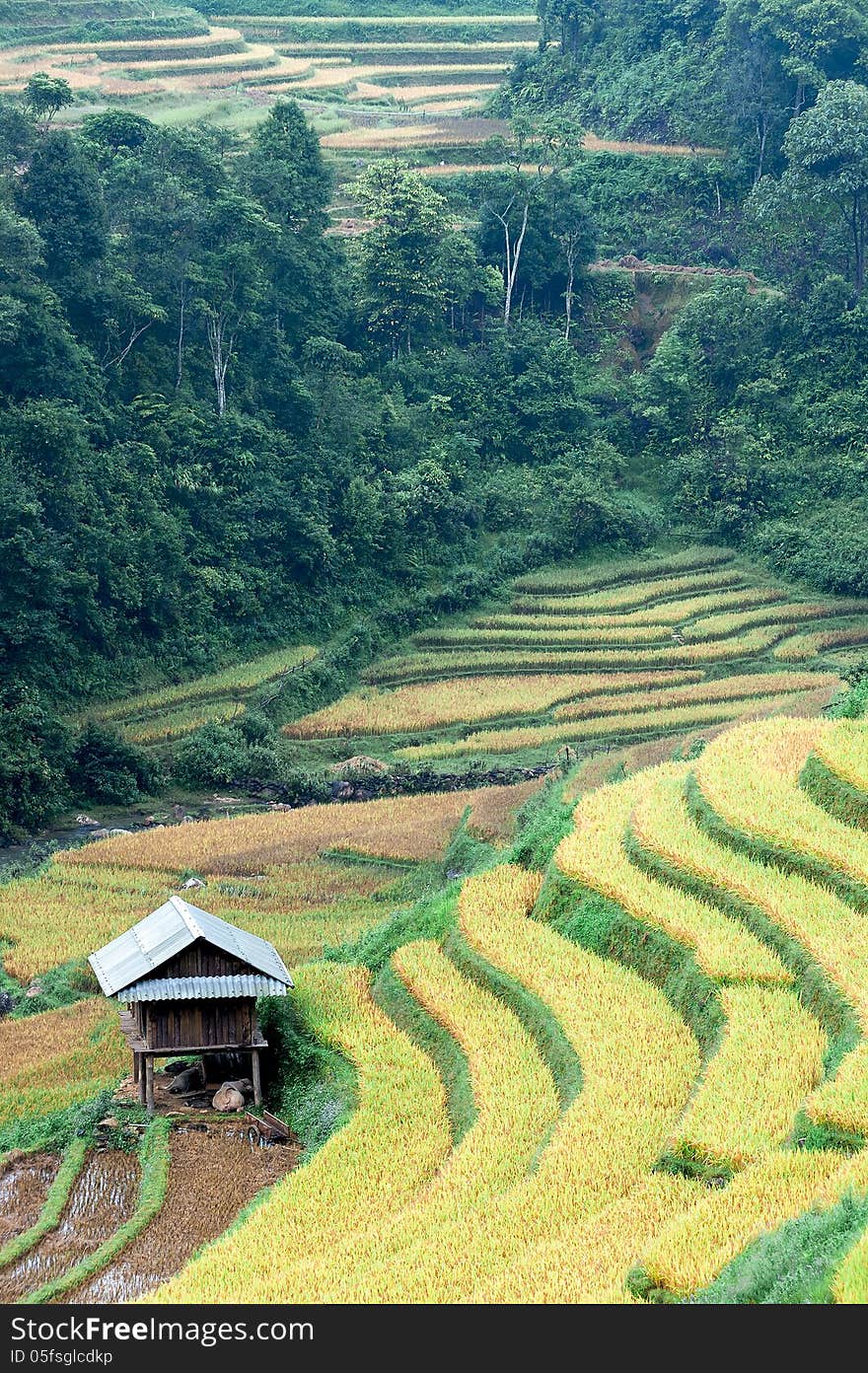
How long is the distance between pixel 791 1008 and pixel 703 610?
18.6 metres

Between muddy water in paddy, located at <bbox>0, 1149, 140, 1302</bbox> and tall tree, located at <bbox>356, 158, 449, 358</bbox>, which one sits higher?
tall tree, located at <bbox>356, 158, 449, 358</bbox>

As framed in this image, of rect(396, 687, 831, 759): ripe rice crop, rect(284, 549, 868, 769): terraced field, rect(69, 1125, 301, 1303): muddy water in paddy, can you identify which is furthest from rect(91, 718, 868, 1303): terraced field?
rect(284, 549, 868, 769): terraced field

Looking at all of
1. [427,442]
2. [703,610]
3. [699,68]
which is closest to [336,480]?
[427,442]

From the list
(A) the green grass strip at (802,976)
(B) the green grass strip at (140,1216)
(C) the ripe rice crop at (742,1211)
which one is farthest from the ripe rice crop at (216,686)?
(C) the ripe rice crop at (742,1211)

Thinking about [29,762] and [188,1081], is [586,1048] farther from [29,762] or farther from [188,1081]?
[29,762]

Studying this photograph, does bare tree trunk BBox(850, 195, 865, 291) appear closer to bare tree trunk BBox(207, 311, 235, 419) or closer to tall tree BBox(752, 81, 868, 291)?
tall tree BBox(752, 81, 868, 291)

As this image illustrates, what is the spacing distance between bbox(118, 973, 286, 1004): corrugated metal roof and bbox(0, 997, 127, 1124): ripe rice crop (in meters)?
1.21

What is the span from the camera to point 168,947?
14531 mm

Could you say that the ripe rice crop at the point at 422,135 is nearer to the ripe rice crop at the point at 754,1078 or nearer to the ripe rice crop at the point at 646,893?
the ripe rice crop at the point at 646,893

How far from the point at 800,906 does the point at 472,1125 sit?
3.80 meters

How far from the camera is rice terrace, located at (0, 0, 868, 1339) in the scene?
1196cm

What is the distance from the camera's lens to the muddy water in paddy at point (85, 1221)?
11.6m

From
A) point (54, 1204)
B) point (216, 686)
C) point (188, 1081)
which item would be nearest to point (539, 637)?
point (216, 686)

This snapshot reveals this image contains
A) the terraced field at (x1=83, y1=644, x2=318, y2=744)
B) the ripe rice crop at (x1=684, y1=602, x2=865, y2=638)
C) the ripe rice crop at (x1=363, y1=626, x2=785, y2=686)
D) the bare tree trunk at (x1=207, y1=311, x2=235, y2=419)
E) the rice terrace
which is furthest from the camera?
the bare tree trunk at (x1=207, y1=311, x2=235, y2=419)
